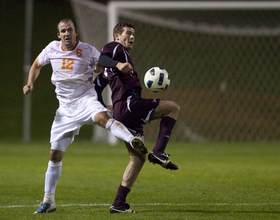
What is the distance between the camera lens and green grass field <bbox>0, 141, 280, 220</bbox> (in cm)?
483

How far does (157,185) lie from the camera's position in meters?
6.79

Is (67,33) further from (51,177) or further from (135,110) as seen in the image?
(51,177)

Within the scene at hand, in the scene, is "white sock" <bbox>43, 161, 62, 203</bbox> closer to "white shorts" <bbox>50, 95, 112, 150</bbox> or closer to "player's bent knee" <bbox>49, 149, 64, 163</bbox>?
"player's bent knee" <bbox>49, 149, 64, 163</bbox>

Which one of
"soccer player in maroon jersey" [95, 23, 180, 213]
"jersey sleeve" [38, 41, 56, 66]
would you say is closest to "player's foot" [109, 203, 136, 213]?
"soccer player in maroon jersey" [95, 23, 180, 213]

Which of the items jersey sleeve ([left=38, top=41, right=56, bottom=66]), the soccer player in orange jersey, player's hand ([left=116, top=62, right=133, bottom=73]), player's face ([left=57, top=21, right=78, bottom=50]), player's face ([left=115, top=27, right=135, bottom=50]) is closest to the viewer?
player's hand ([left=116, top=62, right=133, bottom=73])

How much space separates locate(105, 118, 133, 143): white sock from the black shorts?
12 cm

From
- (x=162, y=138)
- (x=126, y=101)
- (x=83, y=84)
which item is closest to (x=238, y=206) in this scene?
(x=162, y=138)

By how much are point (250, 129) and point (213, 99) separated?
146 cm

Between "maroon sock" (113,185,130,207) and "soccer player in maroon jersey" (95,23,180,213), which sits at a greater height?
"soccer player in maroon jersey" (95,23,180,213)

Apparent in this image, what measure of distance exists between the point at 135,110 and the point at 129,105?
8cm

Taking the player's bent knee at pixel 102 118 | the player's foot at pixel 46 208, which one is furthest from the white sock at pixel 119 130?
the player's foot at pixel 46 208

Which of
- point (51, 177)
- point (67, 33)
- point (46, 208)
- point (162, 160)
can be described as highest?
point (67, 33)

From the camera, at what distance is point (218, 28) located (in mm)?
14766

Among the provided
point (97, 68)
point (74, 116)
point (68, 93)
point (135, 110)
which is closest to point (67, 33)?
point (97, 68)
